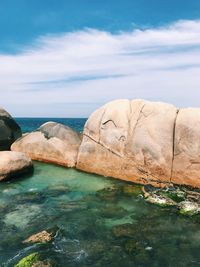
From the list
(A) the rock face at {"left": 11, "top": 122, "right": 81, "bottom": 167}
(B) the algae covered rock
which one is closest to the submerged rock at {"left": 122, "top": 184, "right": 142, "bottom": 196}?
(A) the rock face at {"left": 11, "top": 122, "right": 81, "bottom": 167}

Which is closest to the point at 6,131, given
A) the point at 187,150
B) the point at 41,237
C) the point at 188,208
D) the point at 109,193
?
the point at 109,193

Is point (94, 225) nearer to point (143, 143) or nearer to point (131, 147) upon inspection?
point (143, 143)

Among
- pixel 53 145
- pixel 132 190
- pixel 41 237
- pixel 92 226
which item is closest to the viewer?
pixel 41 237

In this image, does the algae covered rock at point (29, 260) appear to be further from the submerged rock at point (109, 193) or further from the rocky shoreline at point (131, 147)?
the rocky shoreline at point (131, 147)

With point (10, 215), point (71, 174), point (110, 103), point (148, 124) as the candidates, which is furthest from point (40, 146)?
A: point (10, 215)

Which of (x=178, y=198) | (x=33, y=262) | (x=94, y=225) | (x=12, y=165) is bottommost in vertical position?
(x=33, y=262)

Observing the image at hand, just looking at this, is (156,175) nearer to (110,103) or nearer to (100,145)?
(100,145)

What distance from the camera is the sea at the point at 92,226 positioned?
10.6 metres

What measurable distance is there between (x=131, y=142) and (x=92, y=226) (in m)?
6.86

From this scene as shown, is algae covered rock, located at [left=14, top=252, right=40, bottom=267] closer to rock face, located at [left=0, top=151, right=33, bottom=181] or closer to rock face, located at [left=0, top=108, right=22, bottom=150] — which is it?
rock face, located at [left=0, top=151, right=33, bottom=181]

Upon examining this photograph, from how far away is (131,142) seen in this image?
744 inches

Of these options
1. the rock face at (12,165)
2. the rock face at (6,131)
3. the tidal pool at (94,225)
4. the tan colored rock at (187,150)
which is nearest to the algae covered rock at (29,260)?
the tidal pool at (94,225)

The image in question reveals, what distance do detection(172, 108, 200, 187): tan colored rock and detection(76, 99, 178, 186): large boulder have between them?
322mm

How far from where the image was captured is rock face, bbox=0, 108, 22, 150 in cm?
2495
